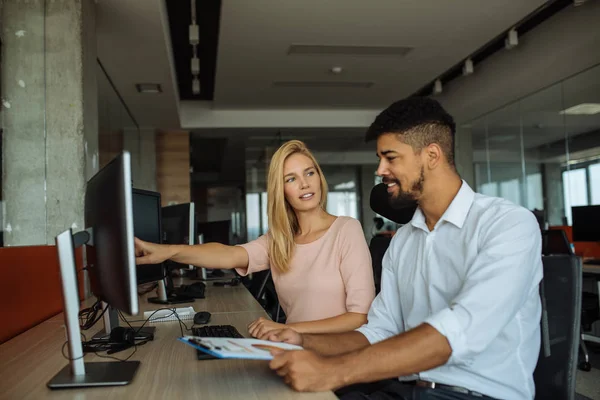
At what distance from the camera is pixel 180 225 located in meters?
3.43

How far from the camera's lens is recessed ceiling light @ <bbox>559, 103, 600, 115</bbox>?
5.33 m

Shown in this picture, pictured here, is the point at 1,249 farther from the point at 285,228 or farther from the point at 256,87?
the point at 256,87

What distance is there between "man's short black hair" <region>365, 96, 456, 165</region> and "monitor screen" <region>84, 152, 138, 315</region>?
77 cm

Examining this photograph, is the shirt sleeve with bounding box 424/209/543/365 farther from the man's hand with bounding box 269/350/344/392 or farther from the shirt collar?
the man's hand with bounding box 269/350/344/392

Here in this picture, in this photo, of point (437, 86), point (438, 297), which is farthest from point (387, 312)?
point (437, 86)

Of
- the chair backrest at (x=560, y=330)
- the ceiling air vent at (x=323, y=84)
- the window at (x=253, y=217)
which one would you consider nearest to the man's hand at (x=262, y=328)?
the chair backrest at (x=560, y=330)

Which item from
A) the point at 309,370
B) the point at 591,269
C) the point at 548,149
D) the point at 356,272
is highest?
the point at 548,149

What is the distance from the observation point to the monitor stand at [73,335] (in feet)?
4.19

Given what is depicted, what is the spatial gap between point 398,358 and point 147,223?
4.56 feet

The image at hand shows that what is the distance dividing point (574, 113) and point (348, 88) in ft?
10.4

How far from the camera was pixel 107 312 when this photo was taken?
192 cm

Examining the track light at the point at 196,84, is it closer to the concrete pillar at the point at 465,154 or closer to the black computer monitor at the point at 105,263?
the concrete pillar at the point at 465,154

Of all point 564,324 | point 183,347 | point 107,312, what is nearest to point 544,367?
point 564,324

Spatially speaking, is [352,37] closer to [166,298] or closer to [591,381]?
[166,298]
